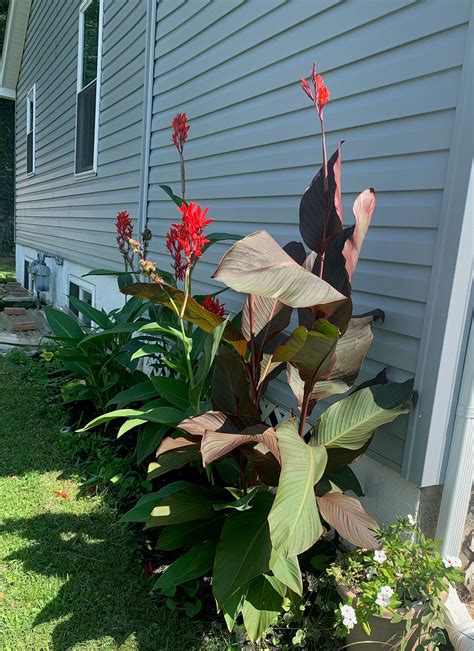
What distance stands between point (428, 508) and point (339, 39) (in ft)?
6.43

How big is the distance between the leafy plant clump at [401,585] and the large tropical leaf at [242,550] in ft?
0.86

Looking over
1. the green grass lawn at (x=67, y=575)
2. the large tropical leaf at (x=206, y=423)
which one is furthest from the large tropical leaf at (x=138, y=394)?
the large tropical leaf at (x=206, y=423)

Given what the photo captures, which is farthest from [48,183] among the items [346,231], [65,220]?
[346,231]

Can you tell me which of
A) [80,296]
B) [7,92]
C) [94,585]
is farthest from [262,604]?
[7,92]

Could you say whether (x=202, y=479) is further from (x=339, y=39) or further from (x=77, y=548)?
(x=339, y=39)

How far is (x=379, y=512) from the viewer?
2.24 metres

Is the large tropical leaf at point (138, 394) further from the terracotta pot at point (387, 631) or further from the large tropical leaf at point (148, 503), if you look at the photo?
the terracotta pot at point (387, 631)

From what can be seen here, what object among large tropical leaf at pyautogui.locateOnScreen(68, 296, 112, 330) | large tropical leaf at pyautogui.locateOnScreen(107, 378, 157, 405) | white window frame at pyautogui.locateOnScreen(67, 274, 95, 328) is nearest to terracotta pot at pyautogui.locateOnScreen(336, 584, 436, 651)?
large tropical leaf at pyautogui.locateOnScreen(107, 378, 157, 405)

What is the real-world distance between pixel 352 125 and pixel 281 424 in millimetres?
1328

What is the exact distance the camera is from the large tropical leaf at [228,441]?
1.66 metres

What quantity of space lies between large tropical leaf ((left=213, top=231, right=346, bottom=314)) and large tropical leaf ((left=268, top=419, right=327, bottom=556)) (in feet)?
1.50

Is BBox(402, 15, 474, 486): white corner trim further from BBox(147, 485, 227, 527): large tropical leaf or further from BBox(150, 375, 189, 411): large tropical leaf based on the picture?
BBox(150, 375, 189, 411): large tropical leaf

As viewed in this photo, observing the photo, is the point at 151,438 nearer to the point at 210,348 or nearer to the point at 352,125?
the point at 210,348

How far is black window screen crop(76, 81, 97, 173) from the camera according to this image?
22.1 feet
